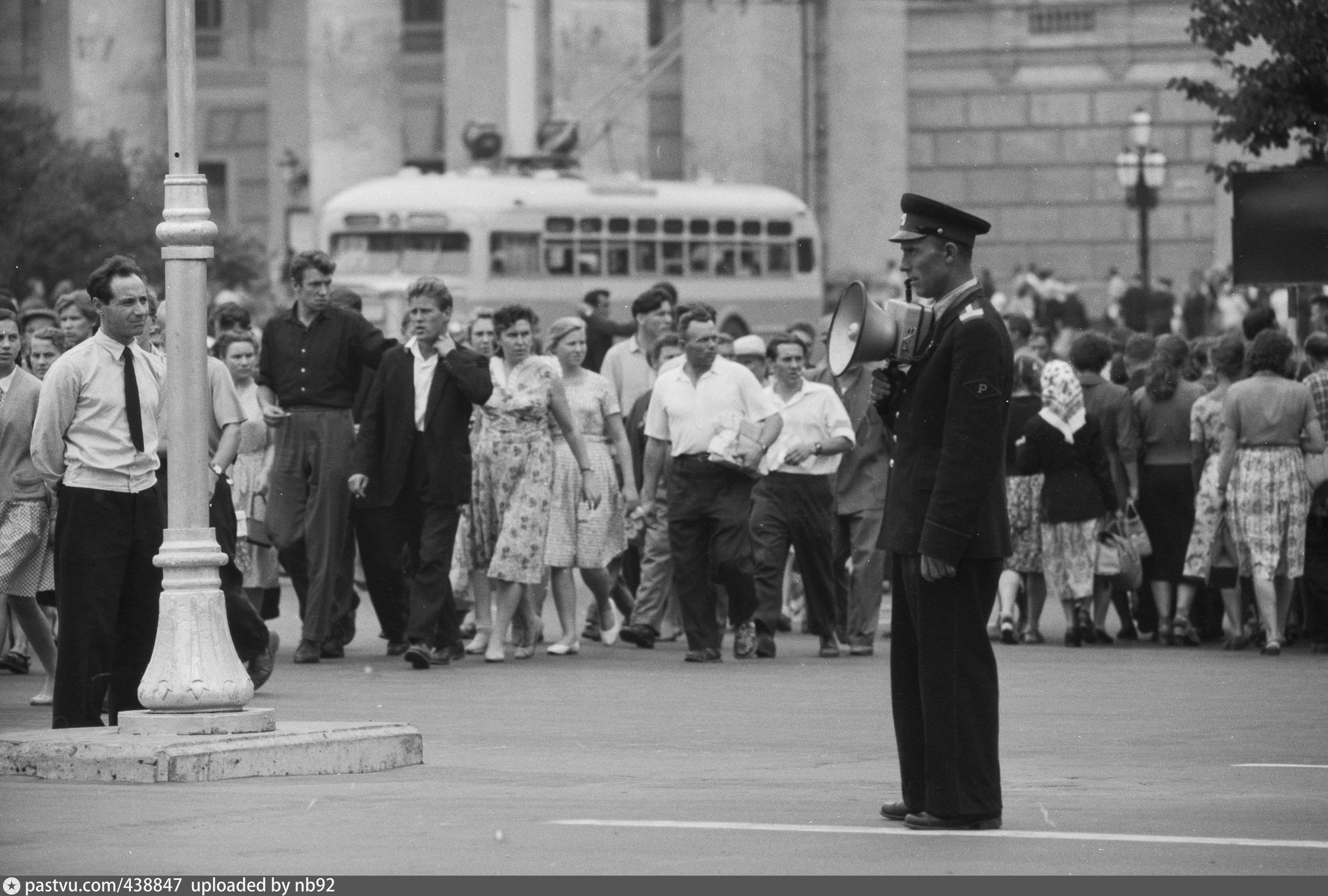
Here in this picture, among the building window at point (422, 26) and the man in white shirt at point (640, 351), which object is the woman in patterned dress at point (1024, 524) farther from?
the building window at point (422, 26)

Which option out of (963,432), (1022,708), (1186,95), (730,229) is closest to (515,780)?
(963,432)

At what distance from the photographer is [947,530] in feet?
28.6

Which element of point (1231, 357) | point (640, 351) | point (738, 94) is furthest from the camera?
point (738, 94)

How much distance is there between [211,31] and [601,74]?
17.9 meters

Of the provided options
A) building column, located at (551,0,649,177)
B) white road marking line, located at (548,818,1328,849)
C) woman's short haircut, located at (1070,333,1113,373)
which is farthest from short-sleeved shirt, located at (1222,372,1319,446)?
building column, located at (551,0,649,177)

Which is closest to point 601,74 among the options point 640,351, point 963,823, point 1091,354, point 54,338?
point 640,351

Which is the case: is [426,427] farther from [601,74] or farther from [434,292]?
[601,74]

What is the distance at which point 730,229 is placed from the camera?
1786 inches

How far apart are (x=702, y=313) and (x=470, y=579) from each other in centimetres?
219

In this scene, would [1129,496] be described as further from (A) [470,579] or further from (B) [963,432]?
(B) [963,432]

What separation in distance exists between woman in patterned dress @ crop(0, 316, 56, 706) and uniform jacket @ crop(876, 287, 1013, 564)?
631 centimetres

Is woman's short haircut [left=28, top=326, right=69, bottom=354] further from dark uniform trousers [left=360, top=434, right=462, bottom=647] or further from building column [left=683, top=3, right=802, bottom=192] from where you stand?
building column [left=683, top=3, right=802, bottom=192]

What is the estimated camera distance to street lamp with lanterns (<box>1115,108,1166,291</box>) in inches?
1431

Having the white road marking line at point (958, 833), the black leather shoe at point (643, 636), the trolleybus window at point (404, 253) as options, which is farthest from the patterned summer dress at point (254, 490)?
the trolleybus window at point (404, 253)
